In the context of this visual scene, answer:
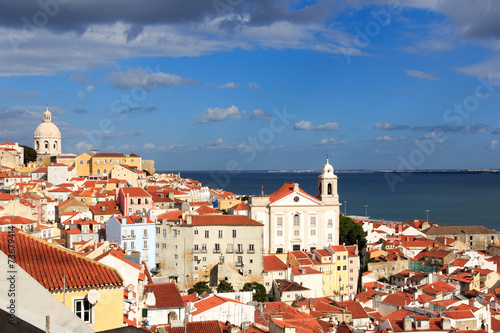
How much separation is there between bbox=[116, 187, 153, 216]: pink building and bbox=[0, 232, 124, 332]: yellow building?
108 ft

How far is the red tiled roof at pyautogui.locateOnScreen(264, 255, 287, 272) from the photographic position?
30066 mm

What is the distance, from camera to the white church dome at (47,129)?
236 feet

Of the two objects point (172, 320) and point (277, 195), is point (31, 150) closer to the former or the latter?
point (277, 195)

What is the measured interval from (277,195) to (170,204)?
383 inches

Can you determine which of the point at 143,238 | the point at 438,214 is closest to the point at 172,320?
the point at 143,238

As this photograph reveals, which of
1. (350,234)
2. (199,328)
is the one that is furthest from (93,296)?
(350,234)

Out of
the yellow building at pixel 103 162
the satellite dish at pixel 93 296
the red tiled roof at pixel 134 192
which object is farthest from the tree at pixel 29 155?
the satellite dish at pixel 93 296

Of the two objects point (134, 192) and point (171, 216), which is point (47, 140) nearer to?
point (134, 192)

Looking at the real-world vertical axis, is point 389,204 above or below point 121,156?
below

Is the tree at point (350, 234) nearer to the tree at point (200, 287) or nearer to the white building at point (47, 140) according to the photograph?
the tree at point (200, 287)

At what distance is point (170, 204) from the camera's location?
44.3 metres

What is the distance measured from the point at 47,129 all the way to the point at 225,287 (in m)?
52.8

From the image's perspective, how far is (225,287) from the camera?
27672mm

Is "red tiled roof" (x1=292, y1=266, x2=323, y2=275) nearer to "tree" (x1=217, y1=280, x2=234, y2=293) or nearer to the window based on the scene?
"tree" (x1=217, y1=280, x2=234, y2=293)
